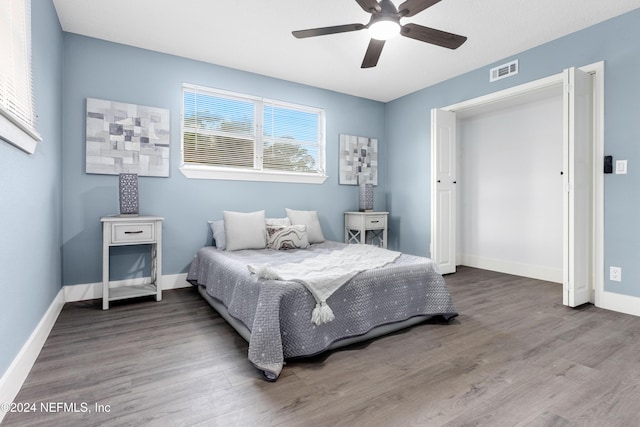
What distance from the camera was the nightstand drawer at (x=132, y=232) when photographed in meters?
2.88

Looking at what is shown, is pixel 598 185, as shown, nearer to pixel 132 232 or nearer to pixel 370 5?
pixel 370 5

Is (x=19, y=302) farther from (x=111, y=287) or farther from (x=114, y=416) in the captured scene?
(x=111, y=287)

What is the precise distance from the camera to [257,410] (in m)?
1.46

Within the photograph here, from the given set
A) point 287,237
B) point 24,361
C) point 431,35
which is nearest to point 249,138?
point 287,237

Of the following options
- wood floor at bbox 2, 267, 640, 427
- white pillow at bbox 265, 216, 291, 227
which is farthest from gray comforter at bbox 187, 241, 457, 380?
white pillow at bbox 265, 216, 291, 227

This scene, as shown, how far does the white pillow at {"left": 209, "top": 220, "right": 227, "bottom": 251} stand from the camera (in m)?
3.45

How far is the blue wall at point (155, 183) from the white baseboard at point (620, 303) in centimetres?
304

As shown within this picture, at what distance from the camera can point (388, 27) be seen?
223cm

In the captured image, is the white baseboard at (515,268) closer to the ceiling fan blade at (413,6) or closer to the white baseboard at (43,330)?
the ceiling fan blade at (413,6)

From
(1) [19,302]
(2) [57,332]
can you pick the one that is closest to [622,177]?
(1) [19,302]

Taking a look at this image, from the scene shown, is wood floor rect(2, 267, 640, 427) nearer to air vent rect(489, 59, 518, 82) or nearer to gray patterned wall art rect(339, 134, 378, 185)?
air vent rect(489, 59, 518, 82)

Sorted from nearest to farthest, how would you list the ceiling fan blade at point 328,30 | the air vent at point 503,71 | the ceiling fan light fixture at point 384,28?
the ceiling fan light fixture at point 384,28 → the ceiling fan blade at point 328,30 → the air vent at point 503,71

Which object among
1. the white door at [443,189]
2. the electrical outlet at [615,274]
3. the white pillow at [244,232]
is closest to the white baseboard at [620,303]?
the electrical outlet at [615,274]

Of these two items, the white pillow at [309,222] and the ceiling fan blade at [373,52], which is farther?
the white pillow at [309,222]
